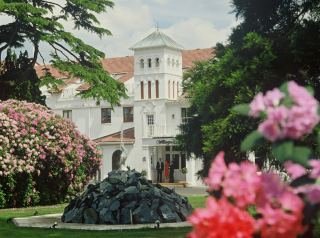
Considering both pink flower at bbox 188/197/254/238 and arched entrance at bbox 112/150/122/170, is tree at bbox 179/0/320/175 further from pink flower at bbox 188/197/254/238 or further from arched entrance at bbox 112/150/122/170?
arched entrance at bbox 112/150/122/170

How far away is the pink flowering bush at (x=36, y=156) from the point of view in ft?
69.0

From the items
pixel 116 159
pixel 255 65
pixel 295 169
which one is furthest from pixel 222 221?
pixel 116 159

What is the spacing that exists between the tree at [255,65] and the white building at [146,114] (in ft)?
123

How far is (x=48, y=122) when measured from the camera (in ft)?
73.7

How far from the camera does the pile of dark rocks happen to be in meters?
13.8

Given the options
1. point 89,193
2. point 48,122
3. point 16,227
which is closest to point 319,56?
point 89,193

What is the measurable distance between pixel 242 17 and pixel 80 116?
45.2 m

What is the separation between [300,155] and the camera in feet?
8.34

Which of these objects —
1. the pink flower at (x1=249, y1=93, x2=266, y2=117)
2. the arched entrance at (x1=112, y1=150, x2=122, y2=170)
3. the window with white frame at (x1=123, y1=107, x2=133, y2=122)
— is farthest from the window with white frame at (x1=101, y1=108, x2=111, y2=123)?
the pink flower at (x1=249, y1=93, x2=266, y2=117)

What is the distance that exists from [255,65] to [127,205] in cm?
394

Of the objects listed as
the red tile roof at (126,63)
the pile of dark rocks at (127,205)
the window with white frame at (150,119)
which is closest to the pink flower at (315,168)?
the pile of dark rocks at (127,205)

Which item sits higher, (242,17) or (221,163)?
(242,17)

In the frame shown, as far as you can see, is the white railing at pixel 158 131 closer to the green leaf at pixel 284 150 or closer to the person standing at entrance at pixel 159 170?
the person standing at entrance at pixel 159 170

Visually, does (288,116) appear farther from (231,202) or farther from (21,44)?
(21,44)
